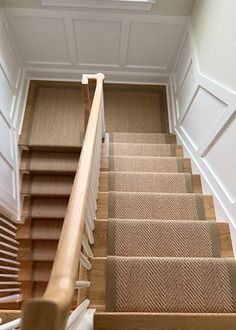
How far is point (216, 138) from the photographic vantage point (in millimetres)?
1965

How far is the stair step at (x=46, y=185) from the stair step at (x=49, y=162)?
0.09m

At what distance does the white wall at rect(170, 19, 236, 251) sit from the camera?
5.66 ft

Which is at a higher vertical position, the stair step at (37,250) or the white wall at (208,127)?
the white wall at (208,127)

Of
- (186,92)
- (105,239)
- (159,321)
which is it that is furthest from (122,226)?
(186,92)

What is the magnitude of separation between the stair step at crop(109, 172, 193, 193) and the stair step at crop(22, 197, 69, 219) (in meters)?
1.19

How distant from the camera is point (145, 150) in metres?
2.87

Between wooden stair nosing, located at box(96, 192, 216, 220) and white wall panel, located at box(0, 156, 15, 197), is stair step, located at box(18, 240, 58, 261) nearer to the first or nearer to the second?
white wall panel, located at box(0, 156, 15, 197)

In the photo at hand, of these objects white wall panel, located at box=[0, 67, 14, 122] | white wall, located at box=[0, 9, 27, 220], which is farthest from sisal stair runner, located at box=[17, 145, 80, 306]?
white wall panel, located at box=[0, 67, 14, 122]

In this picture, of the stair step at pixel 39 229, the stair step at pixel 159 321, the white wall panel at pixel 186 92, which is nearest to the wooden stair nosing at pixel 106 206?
the stair step at pixel 159 321

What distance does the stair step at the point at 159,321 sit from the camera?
44.5 inches

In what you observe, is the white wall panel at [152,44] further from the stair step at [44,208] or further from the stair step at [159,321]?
the stair step at [159,321]

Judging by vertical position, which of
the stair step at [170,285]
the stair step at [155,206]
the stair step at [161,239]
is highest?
the stair step at [155,206]

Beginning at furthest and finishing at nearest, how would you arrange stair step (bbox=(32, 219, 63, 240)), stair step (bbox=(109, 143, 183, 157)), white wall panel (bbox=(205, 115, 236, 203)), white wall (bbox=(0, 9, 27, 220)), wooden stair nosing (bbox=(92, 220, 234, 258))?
A: 1. stair step (bbox=(32, 219, 63, 240))
2. stair step (bbox=(109, 143, 183, 157))
3. white wall (bbox=(0, 9, 27, 220))
4. white wall panel (bbox=(205, 115, 236, 203))
5. wooden stair nosing (bbox=(92, 220, 234, 258))

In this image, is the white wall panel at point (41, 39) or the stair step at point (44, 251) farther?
the white wall panel at point (41, 39)
